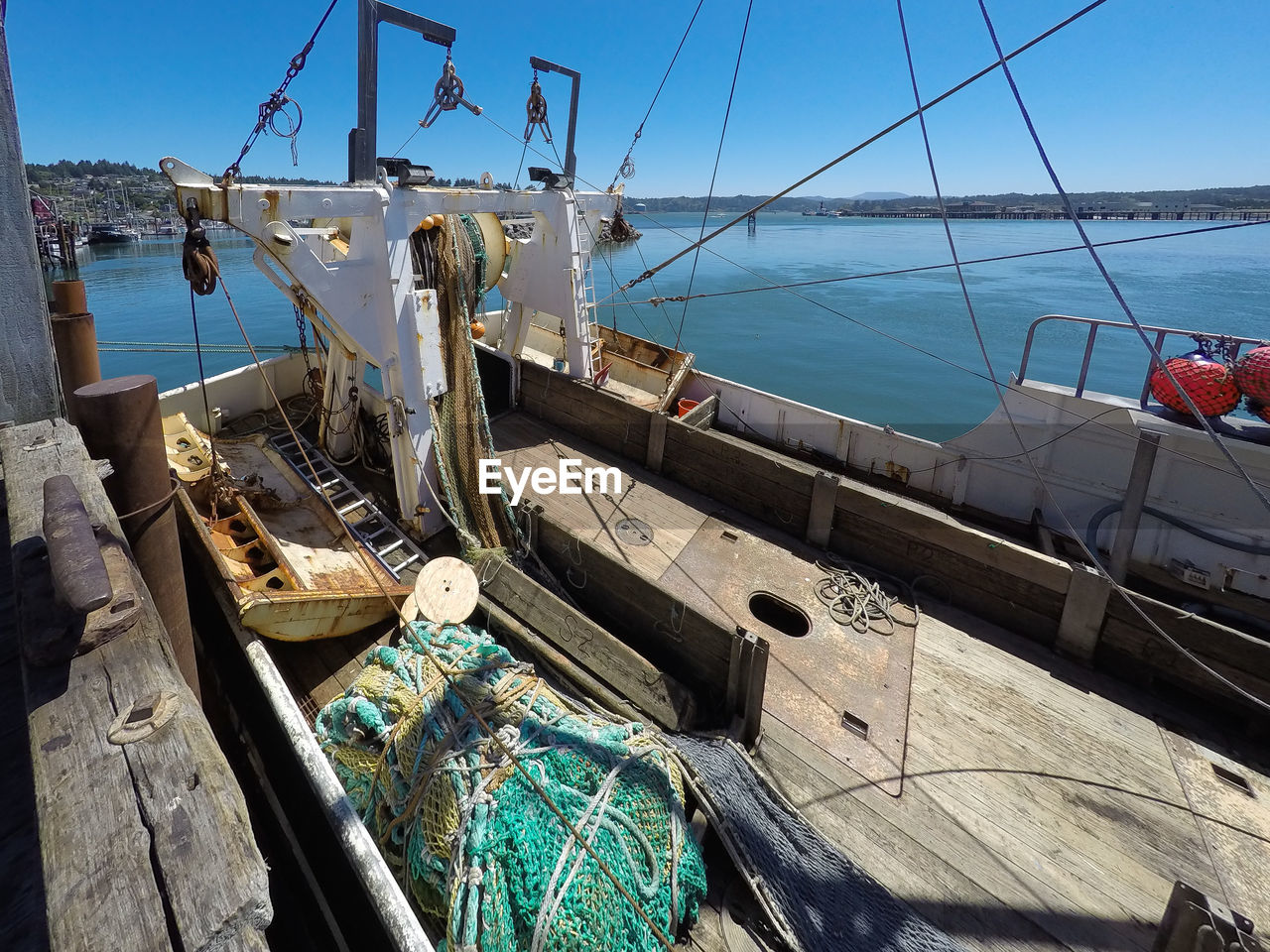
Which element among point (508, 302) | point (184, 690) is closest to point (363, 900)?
point (184, 690)

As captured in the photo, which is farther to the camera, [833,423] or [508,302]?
[508,302]

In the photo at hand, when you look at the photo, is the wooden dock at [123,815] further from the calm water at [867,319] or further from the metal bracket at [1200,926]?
the calm water at [867,319]

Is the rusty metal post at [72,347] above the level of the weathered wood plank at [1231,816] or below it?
above

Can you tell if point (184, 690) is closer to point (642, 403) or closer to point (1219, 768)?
point (1219, 768)

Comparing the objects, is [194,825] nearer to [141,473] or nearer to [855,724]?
[141,473]

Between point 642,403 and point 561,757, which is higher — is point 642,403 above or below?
above

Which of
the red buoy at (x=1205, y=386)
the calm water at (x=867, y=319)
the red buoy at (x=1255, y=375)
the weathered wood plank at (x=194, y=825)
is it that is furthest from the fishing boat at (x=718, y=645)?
the calm water at (x=867, y=319)

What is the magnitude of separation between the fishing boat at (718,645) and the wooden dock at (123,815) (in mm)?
2125

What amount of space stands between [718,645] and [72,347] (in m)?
4.87

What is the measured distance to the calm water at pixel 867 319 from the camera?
2412 cm

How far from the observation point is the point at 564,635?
5340 millimetres

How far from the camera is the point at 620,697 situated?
4.90m

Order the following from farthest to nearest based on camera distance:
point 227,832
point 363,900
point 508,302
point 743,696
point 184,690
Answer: point 508,302 < point 743,696 < point 363,900 < point 184,690 < point 227,832

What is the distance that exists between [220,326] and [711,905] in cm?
3514
